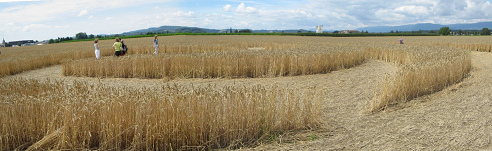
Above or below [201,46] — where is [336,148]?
below

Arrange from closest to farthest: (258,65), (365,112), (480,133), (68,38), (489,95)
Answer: (480,133)
(365,112)
(489,95)
(258,65)
(68,38)

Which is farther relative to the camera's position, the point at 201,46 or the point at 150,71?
the point at 201,46

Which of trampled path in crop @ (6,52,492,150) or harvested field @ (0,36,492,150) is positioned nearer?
harvested field @ (0,36,492,150)

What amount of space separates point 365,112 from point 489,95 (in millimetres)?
3416

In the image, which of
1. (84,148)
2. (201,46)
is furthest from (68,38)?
(84,148)

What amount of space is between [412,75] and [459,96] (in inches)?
49.2

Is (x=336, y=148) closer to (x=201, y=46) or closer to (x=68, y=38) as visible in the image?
(x=201, y=46)

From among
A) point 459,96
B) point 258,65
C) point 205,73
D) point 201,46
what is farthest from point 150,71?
point 201,46

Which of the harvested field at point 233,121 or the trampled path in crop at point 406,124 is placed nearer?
the harvested field at point 233,121

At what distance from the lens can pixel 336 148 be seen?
4586 mm

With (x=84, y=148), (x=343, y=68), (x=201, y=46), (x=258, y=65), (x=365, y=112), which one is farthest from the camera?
(x=201, y=46)

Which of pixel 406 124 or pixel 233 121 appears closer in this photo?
pixel 233 121

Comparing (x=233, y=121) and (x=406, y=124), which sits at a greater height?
(x=233, y=121)

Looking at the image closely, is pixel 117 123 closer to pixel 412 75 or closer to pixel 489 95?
pixel 412 75
